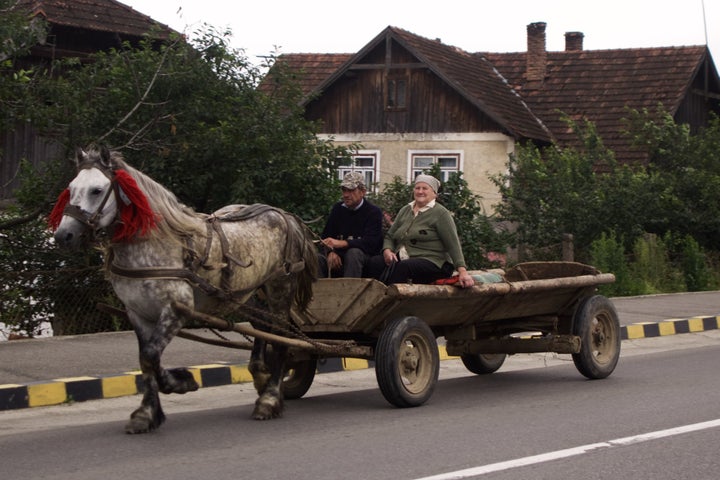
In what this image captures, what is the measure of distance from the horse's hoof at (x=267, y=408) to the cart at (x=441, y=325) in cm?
41

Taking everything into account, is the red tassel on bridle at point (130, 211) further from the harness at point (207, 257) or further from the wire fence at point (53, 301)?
the wire fence at point (53, 301)

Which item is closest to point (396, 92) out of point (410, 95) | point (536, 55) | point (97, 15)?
point (410, 95)

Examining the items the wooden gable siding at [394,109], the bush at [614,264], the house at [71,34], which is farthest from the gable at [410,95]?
the bush at [614,264]

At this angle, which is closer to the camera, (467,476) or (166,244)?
(467,476)

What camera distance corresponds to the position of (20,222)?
12.7 metres

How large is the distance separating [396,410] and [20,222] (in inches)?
225

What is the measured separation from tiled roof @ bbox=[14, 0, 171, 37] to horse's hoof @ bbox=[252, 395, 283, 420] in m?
16.5

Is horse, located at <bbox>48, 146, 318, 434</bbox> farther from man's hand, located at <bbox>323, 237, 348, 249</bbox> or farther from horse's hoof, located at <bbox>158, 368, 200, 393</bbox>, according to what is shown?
man's hand, located at <bbox>323, 237, 348, 249</bbox>

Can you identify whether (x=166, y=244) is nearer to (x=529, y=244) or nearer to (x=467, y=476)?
(x=467, y=476)

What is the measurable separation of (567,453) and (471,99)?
24.5 m

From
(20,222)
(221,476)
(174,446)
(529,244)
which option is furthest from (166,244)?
(529,244)

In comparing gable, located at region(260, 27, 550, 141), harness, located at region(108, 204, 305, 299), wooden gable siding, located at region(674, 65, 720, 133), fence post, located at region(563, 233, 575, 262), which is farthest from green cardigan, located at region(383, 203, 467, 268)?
wooden gable siding, located at region(674, 65, 720, 133)

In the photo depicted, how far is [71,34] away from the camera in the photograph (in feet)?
81.6

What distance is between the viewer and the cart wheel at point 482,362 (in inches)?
440
